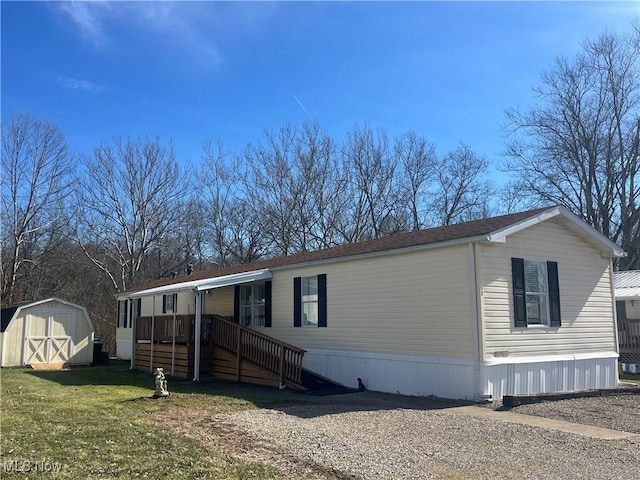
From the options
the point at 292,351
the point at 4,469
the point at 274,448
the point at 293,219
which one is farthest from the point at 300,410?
the point at 293,219

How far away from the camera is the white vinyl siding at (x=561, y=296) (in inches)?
439

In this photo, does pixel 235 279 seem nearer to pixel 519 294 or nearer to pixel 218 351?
pixel 218 351

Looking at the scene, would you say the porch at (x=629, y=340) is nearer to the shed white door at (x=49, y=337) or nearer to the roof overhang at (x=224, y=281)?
the roof overhang at (x=224, y=281)

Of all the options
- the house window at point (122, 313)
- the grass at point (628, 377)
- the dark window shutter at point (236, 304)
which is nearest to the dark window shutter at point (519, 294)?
the grass at point (628, 377)

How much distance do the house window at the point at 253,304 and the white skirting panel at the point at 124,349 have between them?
9.10 meters

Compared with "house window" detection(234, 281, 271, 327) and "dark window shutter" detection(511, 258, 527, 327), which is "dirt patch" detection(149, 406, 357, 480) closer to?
"dark window shutter" detection(511, 258, 527, 327)

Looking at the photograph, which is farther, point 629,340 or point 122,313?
point 122,313

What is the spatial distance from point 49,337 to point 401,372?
14848 mm

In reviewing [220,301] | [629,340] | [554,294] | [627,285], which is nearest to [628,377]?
[629,340]

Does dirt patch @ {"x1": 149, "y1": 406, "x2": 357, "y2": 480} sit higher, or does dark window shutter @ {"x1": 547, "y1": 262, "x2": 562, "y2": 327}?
dark window shutter @ {"x1": 547, "y1": 262, "x2": 562, "y2": 327}

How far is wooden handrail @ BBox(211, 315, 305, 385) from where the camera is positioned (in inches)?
535

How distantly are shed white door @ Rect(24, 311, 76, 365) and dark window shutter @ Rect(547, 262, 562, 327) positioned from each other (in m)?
17.4

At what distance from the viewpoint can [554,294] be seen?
12.4m

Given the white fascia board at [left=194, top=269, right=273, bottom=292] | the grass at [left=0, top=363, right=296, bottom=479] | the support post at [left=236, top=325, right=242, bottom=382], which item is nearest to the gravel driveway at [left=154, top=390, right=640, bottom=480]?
the grass at [left=0, top=363, right=296, bottom=479]
